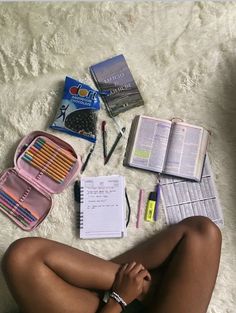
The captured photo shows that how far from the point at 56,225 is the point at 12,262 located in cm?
22

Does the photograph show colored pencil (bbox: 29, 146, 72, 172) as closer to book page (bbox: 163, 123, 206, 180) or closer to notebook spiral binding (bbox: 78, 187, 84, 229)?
notebook spiral binding (bbox: 78, 187, 84, 229)

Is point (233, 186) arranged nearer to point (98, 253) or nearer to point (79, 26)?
point (98, 253)

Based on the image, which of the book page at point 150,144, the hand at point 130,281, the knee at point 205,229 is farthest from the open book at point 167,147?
the hand at point 130,281

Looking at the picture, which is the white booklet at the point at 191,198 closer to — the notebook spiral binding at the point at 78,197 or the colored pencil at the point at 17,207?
the notebook spiral binding at the point at 78,197

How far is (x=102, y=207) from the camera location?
1384 millimetres

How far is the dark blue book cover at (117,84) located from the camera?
1.43m

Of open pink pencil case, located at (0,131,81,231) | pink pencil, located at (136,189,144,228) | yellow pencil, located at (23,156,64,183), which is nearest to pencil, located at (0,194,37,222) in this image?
open pink pencil case, located at (0,131,81,231)

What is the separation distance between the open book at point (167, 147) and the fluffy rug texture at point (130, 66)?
0.03 m

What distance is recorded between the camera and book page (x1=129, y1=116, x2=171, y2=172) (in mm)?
1395

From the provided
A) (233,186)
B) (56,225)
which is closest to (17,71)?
(56,225)

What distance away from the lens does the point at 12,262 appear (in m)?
1.19

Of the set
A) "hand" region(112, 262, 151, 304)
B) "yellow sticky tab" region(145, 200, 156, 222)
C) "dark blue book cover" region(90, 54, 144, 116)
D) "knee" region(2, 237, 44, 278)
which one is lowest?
"hand" region(112, 262, 151, 304)

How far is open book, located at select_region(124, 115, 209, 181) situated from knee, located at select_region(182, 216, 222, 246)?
0.47 ft

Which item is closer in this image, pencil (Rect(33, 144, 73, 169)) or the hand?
the hand
